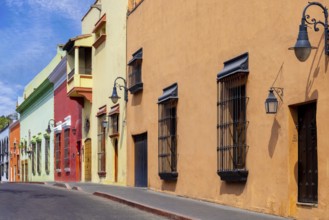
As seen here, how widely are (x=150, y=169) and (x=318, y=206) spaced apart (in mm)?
10065

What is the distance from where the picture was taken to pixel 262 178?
13.0m

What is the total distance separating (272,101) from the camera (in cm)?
1221

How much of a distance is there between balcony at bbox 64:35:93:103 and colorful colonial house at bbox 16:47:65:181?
8.01 m

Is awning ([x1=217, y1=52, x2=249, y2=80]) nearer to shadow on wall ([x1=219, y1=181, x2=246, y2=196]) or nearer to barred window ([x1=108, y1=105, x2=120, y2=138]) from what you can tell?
→ shadow on wall ([x1=219, y1=181, x2=246, y2=196])

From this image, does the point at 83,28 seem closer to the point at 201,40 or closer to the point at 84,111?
the point at 84,111

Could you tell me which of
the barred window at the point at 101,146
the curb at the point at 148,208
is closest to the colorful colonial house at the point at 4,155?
the barred window at the point at 101,146

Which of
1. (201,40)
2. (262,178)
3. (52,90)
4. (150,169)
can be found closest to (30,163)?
(52,90)

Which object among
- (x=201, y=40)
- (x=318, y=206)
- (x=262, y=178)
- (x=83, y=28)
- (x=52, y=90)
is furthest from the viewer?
(x=52, y=90)

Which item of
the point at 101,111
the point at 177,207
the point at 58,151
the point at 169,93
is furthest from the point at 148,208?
the point at 58,151

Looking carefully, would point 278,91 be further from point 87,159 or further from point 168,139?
point 87,159

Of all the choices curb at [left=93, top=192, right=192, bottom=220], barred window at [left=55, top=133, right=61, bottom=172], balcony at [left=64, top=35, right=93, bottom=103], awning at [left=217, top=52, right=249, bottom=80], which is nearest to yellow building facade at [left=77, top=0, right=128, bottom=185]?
balcony at [left=64, top=35, right=93, bottom=103]

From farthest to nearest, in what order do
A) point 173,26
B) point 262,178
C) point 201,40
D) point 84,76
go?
point 84,76 < point 173,26 < point 201,40 < point 262,178

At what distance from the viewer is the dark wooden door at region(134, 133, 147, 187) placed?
21750 millimetres

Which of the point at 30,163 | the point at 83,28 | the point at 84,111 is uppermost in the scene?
the point at 83,28
